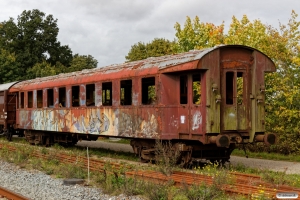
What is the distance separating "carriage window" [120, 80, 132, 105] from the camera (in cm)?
1453

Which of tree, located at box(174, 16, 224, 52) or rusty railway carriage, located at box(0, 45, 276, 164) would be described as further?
tree, located at box(174, 16, 224, 52)

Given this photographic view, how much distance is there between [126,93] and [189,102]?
11.4 ft

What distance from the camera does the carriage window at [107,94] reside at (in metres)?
15.3

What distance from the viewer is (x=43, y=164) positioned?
43.2 ft

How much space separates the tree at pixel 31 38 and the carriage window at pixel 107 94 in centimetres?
4132

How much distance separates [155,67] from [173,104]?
52.7 inches

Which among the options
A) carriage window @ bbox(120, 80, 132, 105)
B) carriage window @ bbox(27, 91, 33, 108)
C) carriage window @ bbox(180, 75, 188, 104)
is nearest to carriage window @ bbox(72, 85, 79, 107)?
carriage window @ bbox(120, 80, 132, 105)

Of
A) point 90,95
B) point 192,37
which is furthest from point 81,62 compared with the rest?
point 90,95

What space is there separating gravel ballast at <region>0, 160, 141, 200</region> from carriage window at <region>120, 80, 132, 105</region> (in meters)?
3.88

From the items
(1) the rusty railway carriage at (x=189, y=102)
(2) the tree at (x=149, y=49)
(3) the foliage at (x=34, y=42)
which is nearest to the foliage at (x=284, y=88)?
(1) the rusty railway carriage at (x=189, y=102)

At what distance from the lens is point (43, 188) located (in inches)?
389

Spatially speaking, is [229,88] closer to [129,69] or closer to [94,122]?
[129,69]

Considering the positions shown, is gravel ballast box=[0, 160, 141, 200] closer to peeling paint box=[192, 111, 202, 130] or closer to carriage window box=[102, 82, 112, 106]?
peeling paint box=[192, 111, 202, 130]

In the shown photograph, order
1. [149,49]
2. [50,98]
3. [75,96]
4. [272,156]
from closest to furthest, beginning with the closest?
[272,156] → [75,96] → [50,98] → [149,49]
